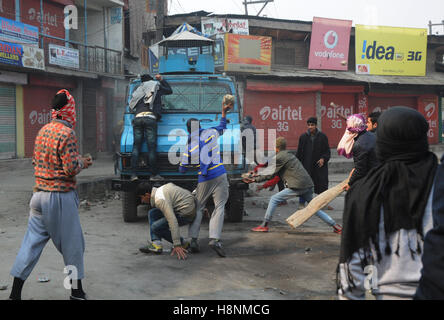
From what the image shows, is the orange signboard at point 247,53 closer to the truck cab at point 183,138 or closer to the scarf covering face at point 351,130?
the truck cab at point 183,138

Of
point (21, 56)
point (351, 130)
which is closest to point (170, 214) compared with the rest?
point (351, 130)

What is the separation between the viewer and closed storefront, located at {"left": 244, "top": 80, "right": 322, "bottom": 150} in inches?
832

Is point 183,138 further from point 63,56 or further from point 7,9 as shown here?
point 7,9

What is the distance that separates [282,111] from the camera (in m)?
22.1

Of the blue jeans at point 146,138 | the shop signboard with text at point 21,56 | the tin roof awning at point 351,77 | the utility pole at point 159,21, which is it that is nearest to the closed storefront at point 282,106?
the tin roof awning at point 351,77

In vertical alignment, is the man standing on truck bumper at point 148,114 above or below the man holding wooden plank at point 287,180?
above

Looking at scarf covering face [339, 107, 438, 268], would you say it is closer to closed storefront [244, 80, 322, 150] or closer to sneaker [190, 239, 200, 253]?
sneaker [190, 239, 200, 253]

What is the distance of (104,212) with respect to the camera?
907 centimetres

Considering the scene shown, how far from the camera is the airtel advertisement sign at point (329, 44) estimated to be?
72.1 feet


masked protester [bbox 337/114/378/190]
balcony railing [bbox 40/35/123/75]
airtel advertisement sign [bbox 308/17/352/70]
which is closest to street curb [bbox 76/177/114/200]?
masked protester [bbox 337/114/378/190]

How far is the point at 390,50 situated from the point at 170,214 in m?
20.6

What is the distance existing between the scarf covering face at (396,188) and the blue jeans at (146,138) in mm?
5723

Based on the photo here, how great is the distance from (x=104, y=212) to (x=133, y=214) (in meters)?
1.30
